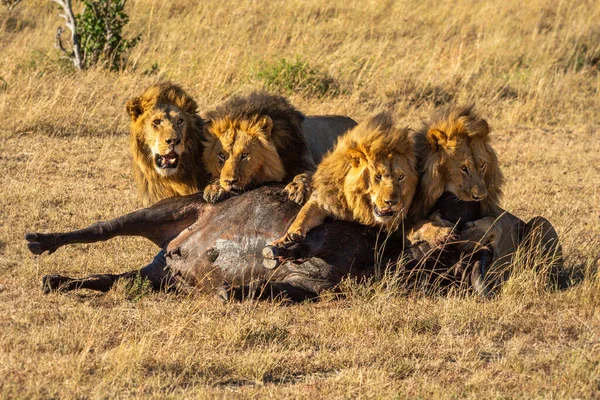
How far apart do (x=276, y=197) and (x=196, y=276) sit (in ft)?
1.99

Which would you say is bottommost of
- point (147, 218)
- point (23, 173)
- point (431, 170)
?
point (23, 173)

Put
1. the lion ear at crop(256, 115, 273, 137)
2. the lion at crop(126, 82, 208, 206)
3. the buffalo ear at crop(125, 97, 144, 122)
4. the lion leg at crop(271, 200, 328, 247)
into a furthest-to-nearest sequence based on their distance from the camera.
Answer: the buffalo ear at crop(125, 97, 144, 122) < the lion at crop(126, 82, 208, 206) < the lion ear at crop(256, 115, 273, 137) < the lion leg at crop(271, 200, 328, 247)

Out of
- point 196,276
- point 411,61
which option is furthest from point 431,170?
point 411,61

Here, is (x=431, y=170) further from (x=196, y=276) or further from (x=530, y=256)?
(x=196, y=276)

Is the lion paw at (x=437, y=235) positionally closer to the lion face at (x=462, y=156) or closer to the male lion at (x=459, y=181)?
the male lion at (x=459, y=181)

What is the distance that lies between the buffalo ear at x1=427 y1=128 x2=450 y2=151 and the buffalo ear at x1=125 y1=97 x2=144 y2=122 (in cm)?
180

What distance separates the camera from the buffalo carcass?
5.21 metres

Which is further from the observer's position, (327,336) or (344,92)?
(344,92)

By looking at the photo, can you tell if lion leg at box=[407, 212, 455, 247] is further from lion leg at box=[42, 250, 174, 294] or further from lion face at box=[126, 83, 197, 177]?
lion face at box=[126, 83, 197, 177]

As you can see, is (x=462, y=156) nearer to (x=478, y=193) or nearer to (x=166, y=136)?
(x=478, y=193)

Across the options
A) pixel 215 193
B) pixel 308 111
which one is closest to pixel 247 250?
pixel 215 193

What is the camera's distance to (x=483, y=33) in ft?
43.6

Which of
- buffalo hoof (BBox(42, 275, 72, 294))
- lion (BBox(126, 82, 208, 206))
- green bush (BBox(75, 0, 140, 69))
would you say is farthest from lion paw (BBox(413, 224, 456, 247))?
green bush (BBox(75, 0, 140, 69))

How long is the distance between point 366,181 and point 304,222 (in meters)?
0.38
